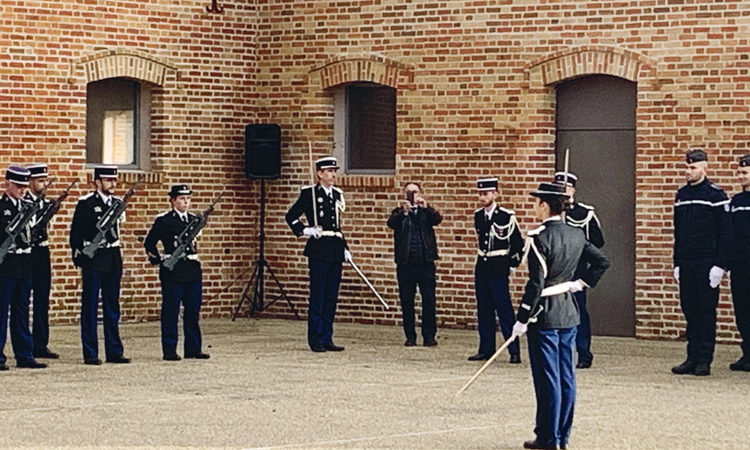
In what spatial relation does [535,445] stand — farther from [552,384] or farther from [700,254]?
[700,254]

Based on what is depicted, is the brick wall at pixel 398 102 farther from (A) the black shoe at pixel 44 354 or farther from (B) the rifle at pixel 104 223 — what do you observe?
(B) the rifle at pixel 104 223

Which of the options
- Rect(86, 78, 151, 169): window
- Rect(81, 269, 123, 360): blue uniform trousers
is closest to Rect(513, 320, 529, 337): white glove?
Rect(81, 269, 123, 360): blue uniform trousers

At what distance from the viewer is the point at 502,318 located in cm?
1794

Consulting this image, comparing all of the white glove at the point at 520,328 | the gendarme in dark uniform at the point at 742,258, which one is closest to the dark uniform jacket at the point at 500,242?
the gendarme in dark uniform at the point at 742,258

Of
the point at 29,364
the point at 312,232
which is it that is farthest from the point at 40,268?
the point at 312,232

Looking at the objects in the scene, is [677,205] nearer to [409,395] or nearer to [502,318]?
[502,318]

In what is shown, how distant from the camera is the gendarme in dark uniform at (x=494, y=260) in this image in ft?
58.6

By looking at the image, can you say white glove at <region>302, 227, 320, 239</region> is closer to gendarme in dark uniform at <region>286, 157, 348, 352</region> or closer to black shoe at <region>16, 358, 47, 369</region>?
gendarme in dark uniform at <region>286, 157, 348, 352</region>

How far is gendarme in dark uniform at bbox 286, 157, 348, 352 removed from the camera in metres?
18.9

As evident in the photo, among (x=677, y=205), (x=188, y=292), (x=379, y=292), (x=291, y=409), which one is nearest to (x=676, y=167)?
(x=677, y=205)

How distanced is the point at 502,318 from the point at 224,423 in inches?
211

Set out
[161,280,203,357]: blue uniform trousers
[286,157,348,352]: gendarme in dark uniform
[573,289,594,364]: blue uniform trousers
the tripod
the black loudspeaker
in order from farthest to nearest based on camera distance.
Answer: the tripod < the black loudspeaker < [286,157,348,352]: gendarme in dark uniform < [161,280,203,357]: blue uniform trousers < [573,289,594,364]: blue uniform trousers

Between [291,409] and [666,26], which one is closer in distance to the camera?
[291,409]

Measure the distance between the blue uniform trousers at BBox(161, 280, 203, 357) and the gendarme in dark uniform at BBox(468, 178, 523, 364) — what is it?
2.73 metres
